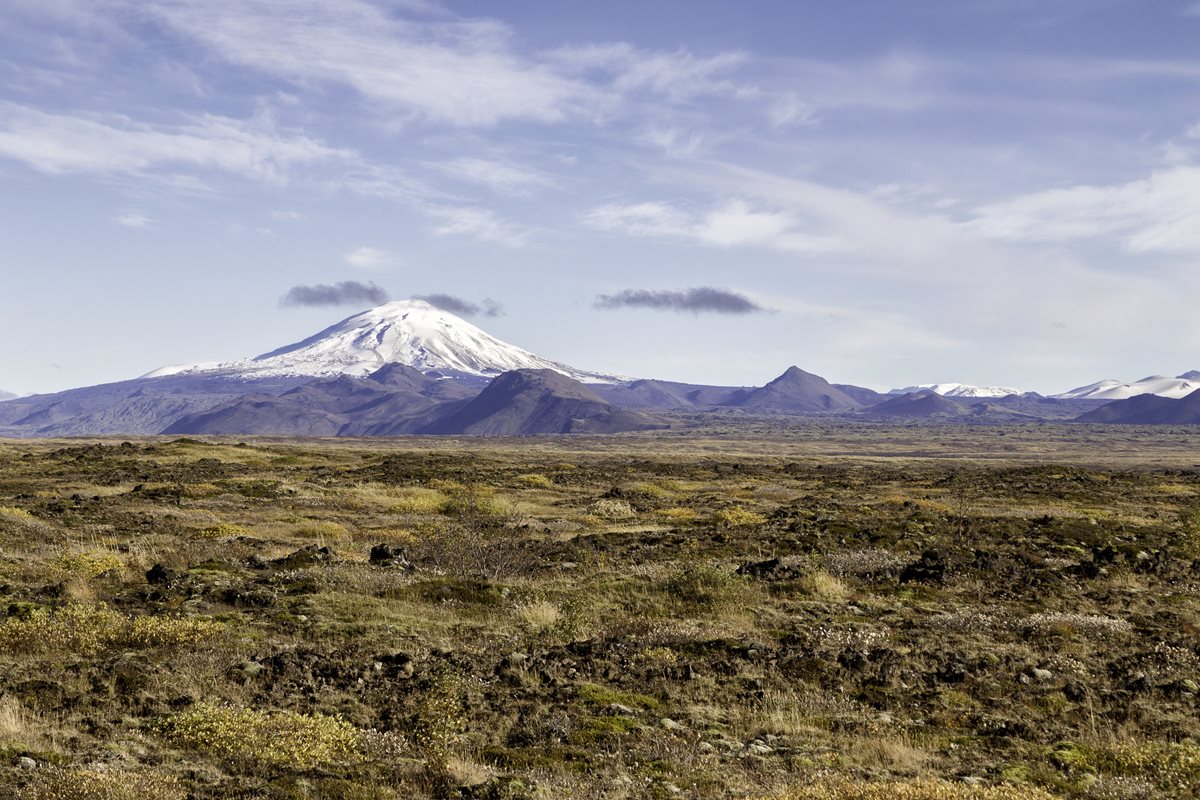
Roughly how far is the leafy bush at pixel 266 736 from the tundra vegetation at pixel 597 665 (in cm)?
4

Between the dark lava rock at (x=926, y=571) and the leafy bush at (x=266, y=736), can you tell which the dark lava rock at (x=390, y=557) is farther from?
the dark lava rock at (x=926, y=571)

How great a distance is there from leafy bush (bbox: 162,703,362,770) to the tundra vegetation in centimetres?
4

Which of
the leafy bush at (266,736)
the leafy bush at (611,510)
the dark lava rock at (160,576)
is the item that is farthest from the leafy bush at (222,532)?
the leafy bush at (266,736)

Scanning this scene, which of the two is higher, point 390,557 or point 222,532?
point 390,557

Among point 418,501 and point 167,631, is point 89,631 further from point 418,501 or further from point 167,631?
point 418,501

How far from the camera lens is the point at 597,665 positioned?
13266mm

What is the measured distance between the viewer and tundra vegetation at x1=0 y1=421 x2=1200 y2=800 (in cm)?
904

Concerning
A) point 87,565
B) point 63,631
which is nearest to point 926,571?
point 63,631

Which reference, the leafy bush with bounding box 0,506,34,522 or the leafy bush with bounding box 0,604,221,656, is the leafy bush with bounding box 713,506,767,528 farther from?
the leafy bush with bounding box 0,506,34,522

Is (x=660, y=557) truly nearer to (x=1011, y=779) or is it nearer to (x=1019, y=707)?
(x=1019, y=707)

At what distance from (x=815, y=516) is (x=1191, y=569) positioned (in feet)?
51.0

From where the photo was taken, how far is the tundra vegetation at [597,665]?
9039mm

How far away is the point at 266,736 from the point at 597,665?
17.3 feet

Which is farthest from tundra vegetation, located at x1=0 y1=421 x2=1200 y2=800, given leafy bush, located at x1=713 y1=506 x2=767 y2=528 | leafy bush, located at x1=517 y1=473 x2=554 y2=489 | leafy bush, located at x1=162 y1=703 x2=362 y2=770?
leafy bush, located at x1=517 y1=473 x2=554 y2=489
